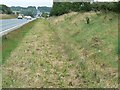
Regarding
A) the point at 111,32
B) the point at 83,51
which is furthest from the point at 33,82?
the point at 111,32

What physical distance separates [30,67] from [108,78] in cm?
353

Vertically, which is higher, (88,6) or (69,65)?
(88,6)

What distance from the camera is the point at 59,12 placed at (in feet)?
261

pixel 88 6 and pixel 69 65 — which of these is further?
pixel 88 6

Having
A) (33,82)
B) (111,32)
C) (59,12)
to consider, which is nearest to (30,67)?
(33,82)

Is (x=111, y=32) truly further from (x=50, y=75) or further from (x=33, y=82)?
(x=33, y=82)

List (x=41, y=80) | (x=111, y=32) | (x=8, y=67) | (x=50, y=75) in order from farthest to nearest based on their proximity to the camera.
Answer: (x=111, y=32), (x=8, y=67), (x=50, y=75), (x=41, y=80)

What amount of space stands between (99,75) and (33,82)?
7.80 ft

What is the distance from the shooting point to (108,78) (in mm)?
12648

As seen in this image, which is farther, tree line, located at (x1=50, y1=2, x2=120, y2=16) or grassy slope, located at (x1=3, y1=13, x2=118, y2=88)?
tree line, located at (x1=50, y1=2, x2=120, y2=16)

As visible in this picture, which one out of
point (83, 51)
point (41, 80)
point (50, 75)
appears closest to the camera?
point (41, 80)

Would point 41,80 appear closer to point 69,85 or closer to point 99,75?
point 69,85

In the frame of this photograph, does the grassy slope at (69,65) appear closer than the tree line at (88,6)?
Yes

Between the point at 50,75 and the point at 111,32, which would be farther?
the point at 111,32
